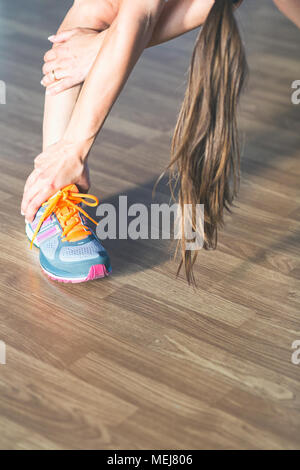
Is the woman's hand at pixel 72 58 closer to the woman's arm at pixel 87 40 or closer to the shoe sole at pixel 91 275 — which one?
the woman's arm at pixel 87 40

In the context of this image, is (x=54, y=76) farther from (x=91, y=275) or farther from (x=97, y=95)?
(x=91, y=275)

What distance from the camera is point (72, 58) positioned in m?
1.39

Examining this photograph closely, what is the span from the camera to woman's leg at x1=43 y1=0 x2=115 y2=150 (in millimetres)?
1362

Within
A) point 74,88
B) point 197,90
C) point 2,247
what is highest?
point 197,90

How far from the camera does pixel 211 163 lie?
42.6 inches

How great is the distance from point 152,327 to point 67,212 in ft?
0.96

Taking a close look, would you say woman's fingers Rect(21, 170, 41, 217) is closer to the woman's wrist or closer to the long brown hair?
the woman's wrist

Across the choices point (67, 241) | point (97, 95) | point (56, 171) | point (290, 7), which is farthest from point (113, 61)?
point (290, 7)

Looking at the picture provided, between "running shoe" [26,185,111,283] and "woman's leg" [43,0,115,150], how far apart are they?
142mm

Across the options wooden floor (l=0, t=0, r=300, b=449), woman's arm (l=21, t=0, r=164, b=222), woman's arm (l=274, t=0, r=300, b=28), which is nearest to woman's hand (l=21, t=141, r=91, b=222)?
woman's arm (l=21, t=0, r=164, b=222)

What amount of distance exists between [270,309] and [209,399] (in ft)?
0.87

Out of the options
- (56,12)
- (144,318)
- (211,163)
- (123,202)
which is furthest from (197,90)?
(56,12)

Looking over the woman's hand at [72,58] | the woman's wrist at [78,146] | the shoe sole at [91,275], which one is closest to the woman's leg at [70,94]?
the woman's hand at [72,58]

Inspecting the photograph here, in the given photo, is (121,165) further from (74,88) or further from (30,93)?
(30,93)
